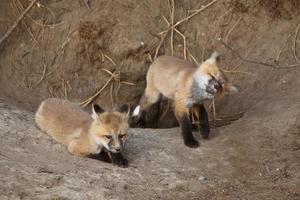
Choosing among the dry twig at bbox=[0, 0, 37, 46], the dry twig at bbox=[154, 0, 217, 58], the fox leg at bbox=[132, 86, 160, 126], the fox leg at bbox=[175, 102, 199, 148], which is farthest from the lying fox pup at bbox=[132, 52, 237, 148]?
the dry twig at bbox=[0, 0, 37, 46]

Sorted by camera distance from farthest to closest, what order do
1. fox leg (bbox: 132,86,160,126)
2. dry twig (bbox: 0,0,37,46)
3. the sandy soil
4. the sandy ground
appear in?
1. dry twig (bbox: 0,0,37,46)
2. fox leg (bbox: 132,86,160,126)
3. the sandy soil
4. the sandy ground

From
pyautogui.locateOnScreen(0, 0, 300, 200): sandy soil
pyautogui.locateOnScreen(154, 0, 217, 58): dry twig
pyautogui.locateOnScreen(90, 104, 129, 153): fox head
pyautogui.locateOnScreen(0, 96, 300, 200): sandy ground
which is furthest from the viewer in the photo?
pyautogui.locateOnScreen(154, 0, 217, 58): dry twig

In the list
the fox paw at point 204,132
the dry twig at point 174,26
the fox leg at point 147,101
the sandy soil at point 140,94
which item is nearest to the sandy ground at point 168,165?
the sandy soil at point 140,94

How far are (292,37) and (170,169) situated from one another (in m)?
4.13

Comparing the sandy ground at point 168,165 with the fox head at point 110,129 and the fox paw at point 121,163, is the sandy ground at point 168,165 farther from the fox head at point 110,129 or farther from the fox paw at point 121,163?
the fox head at point 110,129

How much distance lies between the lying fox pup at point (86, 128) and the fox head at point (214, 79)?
4.11 feet

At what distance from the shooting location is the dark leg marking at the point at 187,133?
25.4 feet

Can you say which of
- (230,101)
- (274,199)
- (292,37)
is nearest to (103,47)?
(230,101)

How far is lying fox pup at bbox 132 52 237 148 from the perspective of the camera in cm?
779

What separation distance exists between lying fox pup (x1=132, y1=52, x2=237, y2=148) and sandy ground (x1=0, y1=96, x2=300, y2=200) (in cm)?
25

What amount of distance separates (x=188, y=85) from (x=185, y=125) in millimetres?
554

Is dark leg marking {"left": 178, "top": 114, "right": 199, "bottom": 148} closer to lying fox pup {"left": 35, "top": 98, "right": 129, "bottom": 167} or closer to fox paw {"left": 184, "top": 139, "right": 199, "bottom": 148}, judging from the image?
fox paw {"left": 184, "top": 139, "right": 199, "bottom": 148}

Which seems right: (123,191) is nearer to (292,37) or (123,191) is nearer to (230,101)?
(230,101)

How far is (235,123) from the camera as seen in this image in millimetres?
8477
